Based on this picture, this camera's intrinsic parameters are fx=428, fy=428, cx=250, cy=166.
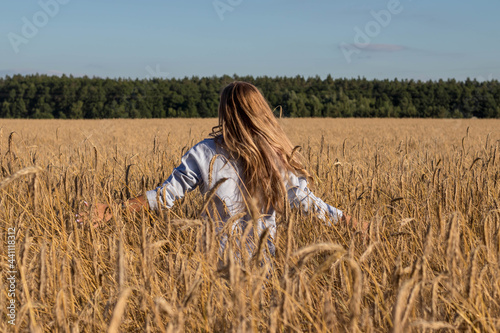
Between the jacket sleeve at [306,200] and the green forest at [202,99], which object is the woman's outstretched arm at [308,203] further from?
the green forest at [202,99]

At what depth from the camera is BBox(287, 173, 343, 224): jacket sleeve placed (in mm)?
1996

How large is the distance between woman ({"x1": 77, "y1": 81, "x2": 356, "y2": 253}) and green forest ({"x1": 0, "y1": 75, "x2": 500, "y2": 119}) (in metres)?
44.5

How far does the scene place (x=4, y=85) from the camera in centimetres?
5697

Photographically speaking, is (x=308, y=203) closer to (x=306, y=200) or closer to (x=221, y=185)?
(x=306, y=200)

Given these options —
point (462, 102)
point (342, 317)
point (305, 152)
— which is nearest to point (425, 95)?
point (462, 102)

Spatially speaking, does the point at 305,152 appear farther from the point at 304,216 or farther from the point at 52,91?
the point at 52,91

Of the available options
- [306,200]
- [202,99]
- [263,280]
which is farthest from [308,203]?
[202,99]

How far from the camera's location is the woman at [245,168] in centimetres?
195

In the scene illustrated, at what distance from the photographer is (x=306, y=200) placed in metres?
2.12

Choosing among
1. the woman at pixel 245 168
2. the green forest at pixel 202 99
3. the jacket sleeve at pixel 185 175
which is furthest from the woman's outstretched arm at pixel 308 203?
the green forest at pixel 202 99

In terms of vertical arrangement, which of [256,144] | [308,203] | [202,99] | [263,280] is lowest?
[263,280]

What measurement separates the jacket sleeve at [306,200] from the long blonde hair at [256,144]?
5 cm

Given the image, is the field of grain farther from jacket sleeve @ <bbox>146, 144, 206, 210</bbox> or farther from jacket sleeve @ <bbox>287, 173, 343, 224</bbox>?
jacket sleeve @ <bbox>146, 144, 206, 210</bbox>

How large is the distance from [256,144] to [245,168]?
0.41 ft
